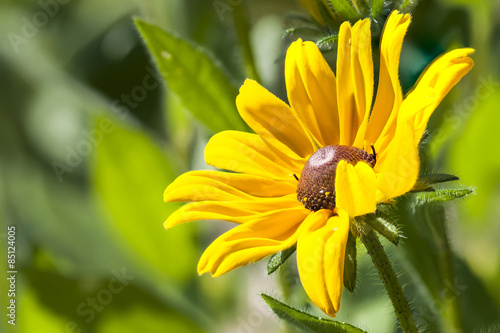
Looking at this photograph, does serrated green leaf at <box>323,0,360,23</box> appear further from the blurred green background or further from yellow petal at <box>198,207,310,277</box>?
yellow petal at <box>198,207,310,277</box>

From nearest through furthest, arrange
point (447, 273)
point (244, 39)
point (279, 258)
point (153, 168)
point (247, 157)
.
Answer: point (279, 258), point (247, 157), point (447, 273), point (244, 39), point (153, 168)

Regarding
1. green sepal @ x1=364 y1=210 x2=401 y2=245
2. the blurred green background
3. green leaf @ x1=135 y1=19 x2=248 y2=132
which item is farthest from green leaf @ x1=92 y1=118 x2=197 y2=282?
green sepal @ x1=364 y1=210 x2=401 y2=245

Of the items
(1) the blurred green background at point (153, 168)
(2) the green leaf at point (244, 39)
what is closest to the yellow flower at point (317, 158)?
(1) the blurred green background at point (153, 168)

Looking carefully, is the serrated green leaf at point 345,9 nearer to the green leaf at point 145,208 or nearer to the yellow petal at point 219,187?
the yellow petal at point 219,187

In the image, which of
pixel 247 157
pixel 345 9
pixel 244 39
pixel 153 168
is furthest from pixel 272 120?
pixel 153 168

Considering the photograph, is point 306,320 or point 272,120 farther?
point 272,120

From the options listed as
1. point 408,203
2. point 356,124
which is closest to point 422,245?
point 408,203

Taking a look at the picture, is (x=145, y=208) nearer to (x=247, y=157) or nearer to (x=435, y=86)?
(x=247, y=157)

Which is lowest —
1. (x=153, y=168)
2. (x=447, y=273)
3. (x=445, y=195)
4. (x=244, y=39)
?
(x=447, y=273)

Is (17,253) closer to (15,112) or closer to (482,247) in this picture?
(15,112)
